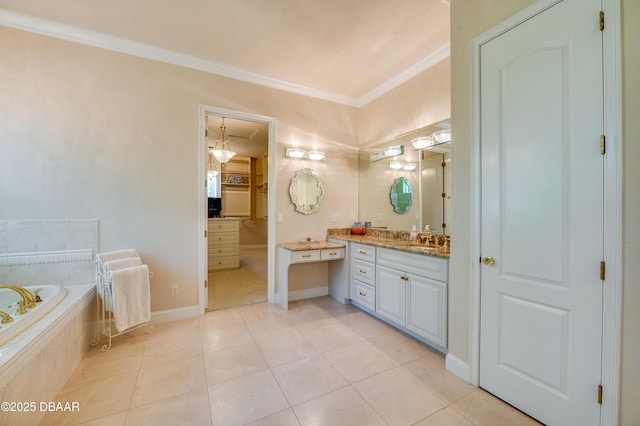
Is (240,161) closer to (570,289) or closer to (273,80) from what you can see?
(273,80)

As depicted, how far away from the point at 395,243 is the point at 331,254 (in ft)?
2.75

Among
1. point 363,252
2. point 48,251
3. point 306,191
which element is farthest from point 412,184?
point 48,251

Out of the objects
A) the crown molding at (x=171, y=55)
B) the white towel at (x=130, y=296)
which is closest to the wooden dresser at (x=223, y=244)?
the white towel at (x=130, y=296)

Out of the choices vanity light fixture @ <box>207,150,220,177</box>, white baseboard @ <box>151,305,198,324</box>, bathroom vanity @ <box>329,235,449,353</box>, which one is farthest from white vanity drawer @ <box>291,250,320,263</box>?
vanity light fixture @ <box>207,150,220,177</box>

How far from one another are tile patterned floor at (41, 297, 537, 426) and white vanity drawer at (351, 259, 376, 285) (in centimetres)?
56

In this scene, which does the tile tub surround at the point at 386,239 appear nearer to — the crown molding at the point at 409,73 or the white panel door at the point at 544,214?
the white panel door at the point at 544,214

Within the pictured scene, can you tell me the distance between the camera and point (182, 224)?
2.92 metres

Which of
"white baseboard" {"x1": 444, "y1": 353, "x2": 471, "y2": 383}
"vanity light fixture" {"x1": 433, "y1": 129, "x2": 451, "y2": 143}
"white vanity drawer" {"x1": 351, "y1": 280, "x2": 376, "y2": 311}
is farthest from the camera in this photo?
"white vanity drawer" {"x1": 351, "y1": 280, "x2": 376, "y2": 311}

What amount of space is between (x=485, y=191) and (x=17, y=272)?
3973 millimetres

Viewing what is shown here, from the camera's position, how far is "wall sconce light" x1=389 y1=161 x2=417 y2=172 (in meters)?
3.22

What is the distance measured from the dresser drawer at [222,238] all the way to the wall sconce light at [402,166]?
3612 mm

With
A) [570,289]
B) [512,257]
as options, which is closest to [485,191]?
[512,257]

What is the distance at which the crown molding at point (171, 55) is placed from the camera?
7.64ft

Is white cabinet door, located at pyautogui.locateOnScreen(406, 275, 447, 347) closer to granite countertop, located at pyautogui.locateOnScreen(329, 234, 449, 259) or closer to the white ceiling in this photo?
granite countertop, located at pyautogui.locateOnScreen(329, 234, 449, 259)
